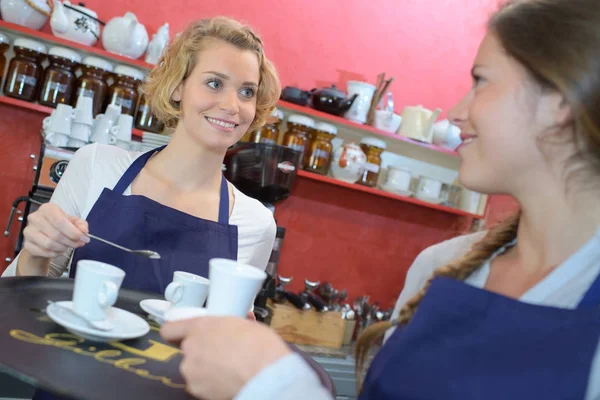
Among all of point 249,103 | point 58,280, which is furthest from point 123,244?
point 249,103

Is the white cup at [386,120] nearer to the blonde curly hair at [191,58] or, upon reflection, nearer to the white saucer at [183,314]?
the blonde curly hair at [191,58]

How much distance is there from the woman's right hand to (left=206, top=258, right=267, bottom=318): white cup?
480 millimetres

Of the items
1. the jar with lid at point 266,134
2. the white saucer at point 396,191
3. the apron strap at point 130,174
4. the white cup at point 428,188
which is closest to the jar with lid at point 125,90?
the jar with lid at point 266,134

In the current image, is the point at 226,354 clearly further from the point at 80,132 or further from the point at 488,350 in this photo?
the point at 80,132

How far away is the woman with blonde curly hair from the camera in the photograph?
1464 millimetres

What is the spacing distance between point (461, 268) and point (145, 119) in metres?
1.85

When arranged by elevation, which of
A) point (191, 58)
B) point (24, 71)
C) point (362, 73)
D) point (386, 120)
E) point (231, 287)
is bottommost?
point (231, 287)

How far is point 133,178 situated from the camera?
155cm

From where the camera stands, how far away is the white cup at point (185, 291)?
1084 mm

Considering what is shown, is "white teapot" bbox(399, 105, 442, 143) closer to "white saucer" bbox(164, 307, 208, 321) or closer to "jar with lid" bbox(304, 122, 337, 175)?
"jar with lid" bbox(304, 122, 337, 175)

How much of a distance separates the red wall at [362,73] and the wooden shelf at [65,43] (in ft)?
1.15

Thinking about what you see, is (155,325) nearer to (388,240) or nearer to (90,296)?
(90,296)

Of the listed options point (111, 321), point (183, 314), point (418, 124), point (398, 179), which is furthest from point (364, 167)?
point (183, 314)

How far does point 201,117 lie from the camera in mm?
1563
